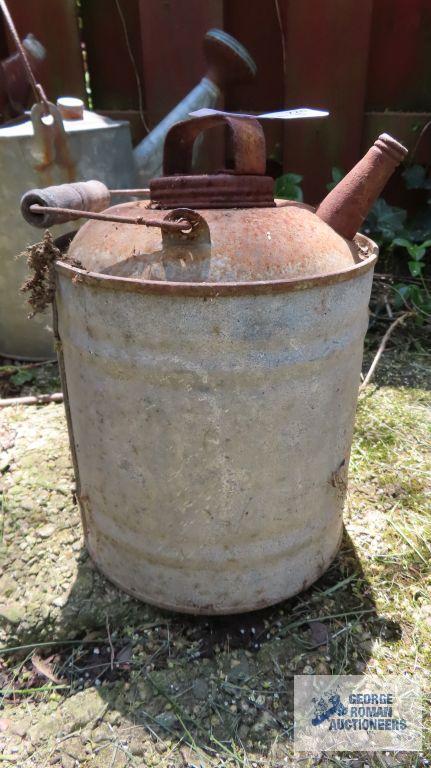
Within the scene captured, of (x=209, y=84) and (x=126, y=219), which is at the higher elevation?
(x=209, y=84)

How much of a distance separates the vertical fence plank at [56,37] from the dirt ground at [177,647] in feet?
8.91

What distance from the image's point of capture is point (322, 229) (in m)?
1.46

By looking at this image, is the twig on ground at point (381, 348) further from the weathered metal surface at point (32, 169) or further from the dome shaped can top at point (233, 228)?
the weathered metal surface at point (32, 169)

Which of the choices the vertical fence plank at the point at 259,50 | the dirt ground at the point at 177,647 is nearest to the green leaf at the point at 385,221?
the vertical fence plank at the point at 259,50

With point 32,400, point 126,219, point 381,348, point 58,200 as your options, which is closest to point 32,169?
point 32,400

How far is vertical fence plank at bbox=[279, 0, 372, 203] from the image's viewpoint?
10.8 ft

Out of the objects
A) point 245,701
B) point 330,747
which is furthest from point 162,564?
Answer: point 330,747

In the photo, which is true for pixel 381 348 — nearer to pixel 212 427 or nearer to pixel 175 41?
pixel 212 427

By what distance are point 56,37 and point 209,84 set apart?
1.28 metres

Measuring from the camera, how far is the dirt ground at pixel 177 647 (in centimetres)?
146

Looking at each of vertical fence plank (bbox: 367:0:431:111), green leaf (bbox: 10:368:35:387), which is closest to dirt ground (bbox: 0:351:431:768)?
green leaf (bbox: 10:368:35:387)

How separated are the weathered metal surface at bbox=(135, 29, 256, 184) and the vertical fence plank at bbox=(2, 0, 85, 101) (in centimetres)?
101

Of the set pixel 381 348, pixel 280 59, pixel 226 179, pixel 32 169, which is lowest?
pixel 381 348

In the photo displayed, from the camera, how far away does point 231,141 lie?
4.82 ft
